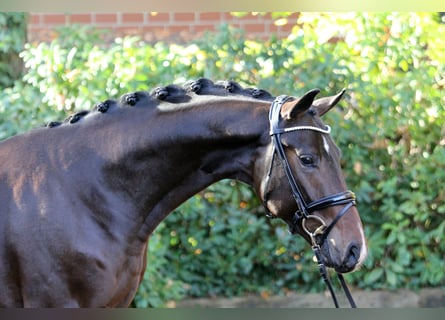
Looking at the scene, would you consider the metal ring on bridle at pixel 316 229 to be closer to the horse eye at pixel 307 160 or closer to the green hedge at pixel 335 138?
the horse eye at pixel 307 160

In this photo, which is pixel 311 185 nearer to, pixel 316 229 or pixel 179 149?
pixel 316 229

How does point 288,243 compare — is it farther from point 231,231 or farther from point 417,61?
point 417,61

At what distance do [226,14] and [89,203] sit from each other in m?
4.39

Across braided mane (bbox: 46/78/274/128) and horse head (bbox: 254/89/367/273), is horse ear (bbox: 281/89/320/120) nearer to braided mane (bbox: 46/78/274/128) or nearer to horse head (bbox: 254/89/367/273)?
horse head (bbox: 254/89/367/273)

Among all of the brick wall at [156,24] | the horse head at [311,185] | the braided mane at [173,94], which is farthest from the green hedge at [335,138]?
the horse head at [311,185]

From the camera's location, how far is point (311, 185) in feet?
10.0

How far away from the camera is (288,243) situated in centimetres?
623

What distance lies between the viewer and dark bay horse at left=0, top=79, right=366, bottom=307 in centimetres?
302

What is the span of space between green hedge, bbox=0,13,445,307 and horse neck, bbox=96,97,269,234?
2.64 metres

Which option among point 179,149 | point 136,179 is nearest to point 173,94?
point 179,149

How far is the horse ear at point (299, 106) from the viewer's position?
3.04 metres

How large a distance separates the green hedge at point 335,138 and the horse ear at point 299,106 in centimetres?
281

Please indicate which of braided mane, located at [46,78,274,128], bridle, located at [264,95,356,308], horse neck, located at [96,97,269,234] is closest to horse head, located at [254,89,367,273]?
bridle, located at [264,95,356,308]

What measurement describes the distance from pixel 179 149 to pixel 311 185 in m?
0.52
